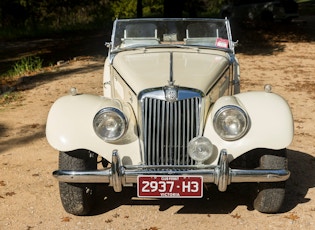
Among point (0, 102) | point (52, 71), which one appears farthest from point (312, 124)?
point (52, 71)

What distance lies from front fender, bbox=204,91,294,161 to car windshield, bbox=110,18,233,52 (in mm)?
1393

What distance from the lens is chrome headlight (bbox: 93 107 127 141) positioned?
4449 millimetres

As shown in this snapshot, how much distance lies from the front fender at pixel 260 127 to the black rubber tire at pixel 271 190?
6.6 inches

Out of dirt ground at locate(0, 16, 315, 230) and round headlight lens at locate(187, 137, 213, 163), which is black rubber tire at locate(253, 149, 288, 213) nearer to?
dirt ground at locate(0, 16, 315, 230)

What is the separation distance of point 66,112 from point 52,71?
8070 millimetres

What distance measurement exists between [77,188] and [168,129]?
0.94 metres

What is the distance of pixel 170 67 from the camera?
4973mm

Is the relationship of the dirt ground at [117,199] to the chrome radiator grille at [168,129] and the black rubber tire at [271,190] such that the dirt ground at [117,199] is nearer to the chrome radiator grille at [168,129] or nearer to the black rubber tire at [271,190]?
the black rubber tire at [271,190]

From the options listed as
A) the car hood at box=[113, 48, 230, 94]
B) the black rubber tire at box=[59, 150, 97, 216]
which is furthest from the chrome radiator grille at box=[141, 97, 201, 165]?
the black rubber tire at box=[59, 150, 97, 216]

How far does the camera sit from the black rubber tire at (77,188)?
463 cm

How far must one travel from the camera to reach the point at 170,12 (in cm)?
1733

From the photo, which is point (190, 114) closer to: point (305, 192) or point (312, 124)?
point (305, 192)

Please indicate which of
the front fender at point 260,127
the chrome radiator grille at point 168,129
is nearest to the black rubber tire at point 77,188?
the chrome radiator grille at point 168,129

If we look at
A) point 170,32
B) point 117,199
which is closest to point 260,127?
point 117,199
